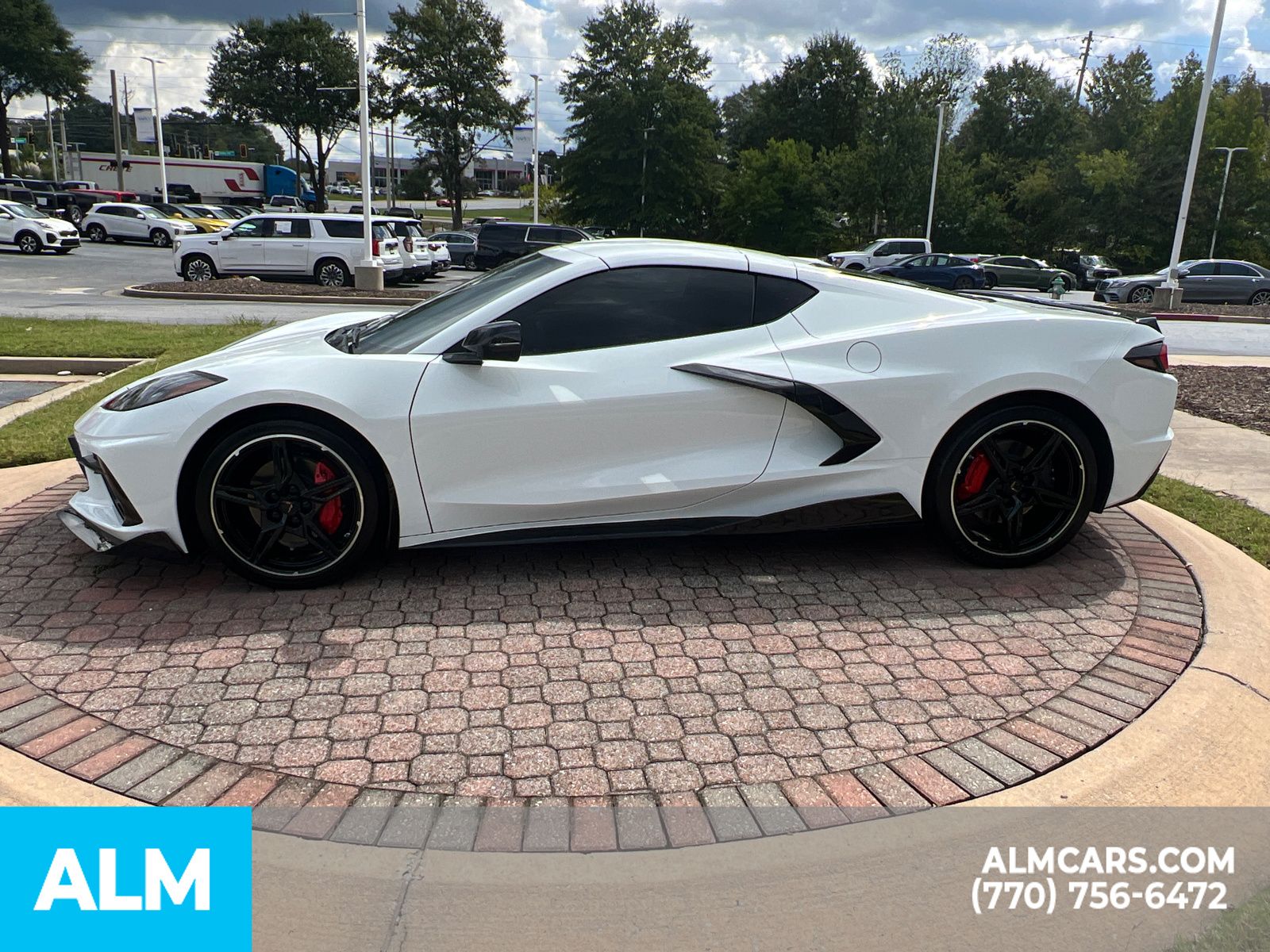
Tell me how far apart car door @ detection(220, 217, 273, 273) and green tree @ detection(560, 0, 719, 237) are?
3386 centimetres

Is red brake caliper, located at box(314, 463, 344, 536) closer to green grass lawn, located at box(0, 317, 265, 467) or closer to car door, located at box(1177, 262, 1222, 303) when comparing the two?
green grass lawn, located at box(0, 317, 265, 467)

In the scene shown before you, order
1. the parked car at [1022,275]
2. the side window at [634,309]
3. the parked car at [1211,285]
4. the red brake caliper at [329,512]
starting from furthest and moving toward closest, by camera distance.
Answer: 1. the parked car at [1022,275]
2. the parked car at [1211,285]
3. the side window at [634,309]
4. the red brake caliper at [329,512]

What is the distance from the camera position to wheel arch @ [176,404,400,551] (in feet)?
12.5

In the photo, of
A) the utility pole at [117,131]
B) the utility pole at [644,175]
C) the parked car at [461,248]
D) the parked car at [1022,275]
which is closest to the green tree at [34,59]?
the utility pole at [117,131]

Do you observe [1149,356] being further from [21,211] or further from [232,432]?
[21,211]

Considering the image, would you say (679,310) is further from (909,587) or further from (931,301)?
(909,587)

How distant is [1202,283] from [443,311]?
29.0 metres

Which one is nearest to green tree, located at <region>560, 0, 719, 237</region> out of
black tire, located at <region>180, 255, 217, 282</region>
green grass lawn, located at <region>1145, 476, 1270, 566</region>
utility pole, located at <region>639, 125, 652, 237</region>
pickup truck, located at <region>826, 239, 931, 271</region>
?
utility pole, located at <region>639, 125, 652, 237</region>

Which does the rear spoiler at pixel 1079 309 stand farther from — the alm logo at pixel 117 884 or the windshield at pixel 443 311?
the alm logo at pixel 117 884

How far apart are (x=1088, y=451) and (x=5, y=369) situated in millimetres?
9327

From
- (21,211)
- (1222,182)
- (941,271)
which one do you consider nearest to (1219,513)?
(941,271)

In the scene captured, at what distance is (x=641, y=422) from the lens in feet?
13.1

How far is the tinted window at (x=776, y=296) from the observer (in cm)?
420

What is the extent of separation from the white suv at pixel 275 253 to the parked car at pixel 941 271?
1669cm
